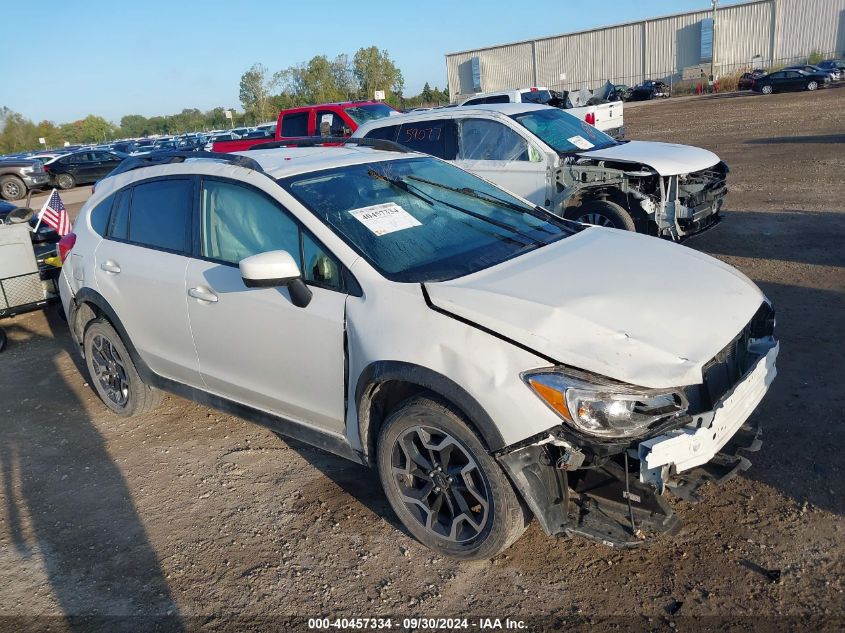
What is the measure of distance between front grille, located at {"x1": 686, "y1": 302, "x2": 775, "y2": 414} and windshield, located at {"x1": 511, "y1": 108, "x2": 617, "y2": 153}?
5.02 metres

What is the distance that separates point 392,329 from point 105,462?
265cm

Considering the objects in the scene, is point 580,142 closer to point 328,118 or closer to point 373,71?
point 328,118

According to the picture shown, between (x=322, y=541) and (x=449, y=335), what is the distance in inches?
53.7

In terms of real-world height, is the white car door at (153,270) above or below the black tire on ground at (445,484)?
A: above

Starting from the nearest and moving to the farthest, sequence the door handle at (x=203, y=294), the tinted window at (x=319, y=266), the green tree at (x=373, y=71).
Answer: the tinted window at (x=319, y=266) → the door handle at (x=203, y=294) → the green tree at (x=373, y=71)

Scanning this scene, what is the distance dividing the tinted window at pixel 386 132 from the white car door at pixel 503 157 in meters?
1.01

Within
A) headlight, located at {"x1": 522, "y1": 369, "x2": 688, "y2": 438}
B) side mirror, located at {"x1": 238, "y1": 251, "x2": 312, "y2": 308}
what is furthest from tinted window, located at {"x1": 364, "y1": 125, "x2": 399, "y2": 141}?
headlight, located at {"x1": 522, "y1": 369, "x2": 688, "y2": 438}

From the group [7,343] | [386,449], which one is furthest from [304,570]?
[7,343]

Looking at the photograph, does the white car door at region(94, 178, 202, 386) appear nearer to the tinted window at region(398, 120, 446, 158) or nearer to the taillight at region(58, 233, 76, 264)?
the taillight at region(58, 233, 76, 264)

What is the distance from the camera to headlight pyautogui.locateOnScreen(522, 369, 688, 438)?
2723mm

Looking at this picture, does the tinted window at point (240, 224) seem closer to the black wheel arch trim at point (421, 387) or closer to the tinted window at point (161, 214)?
the tinted window at point (161, 214)

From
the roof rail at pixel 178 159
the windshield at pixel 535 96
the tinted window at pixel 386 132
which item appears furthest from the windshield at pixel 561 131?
the windshield at pixel 535 96

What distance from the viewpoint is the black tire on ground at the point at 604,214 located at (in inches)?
298

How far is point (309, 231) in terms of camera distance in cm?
351
